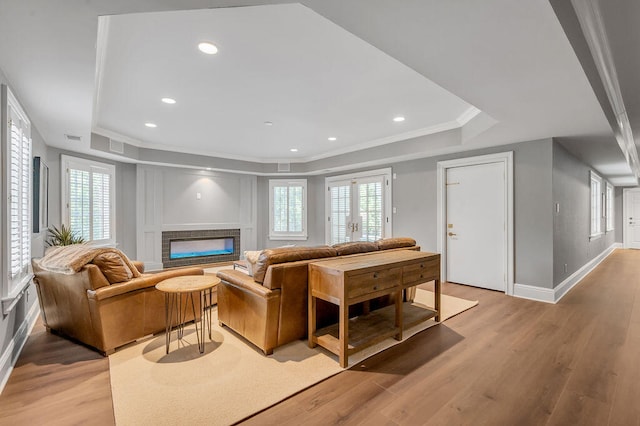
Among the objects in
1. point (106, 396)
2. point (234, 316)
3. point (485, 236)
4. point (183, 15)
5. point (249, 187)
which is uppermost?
point (183, 15)

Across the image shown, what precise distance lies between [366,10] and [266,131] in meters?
3.55

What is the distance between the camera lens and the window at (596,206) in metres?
6.43

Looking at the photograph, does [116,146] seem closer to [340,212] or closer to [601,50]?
[340,212]

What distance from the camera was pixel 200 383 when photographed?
6.95 ft

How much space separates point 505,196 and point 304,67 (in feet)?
11.5

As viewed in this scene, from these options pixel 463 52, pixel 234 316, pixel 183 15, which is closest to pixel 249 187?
pixel 234 316

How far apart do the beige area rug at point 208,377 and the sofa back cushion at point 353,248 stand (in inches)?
36.2

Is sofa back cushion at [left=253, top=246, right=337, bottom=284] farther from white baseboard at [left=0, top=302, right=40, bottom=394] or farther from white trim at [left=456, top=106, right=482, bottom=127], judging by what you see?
white trim at [left=456, top=106, right=482, bottom=127]

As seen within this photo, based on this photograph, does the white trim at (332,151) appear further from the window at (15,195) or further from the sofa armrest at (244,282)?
the sofa armrest at (244,282)

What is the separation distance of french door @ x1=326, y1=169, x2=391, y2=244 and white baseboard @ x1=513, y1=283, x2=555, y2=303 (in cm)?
234

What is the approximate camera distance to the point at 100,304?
8.07 feet

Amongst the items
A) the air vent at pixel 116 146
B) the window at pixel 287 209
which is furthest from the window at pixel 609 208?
the air vent at pixel 116 146

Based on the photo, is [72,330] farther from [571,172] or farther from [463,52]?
[571,172]

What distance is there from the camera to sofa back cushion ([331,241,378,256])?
303cm
